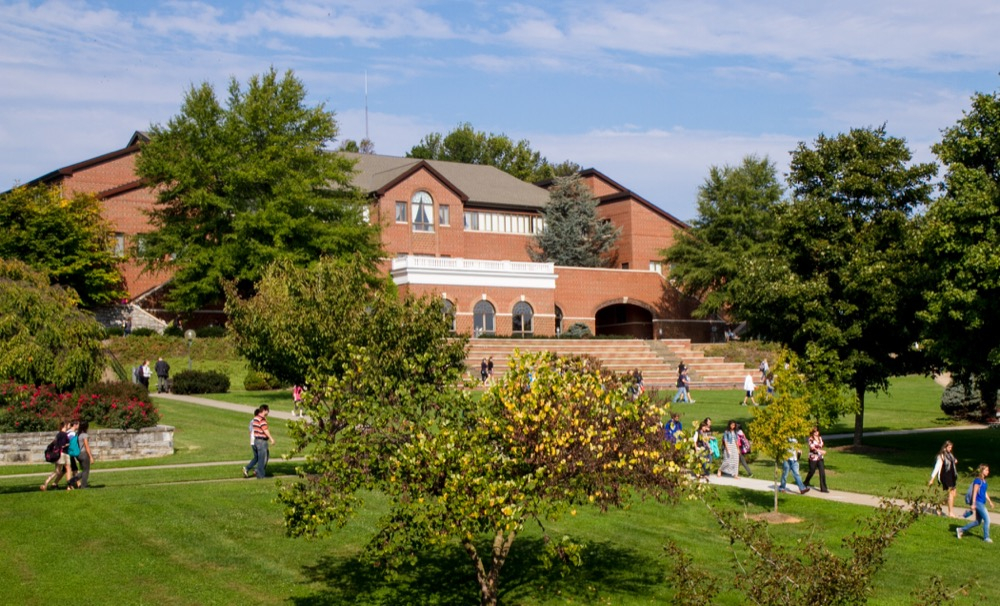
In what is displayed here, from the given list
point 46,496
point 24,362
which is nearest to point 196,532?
point 46,496

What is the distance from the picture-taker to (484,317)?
65.1 metres

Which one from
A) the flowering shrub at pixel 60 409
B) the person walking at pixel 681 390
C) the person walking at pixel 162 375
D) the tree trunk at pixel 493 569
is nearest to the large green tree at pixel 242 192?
the person walking at pixel 162 375

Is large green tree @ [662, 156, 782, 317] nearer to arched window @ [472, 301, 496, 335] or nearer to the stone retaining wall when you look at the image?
arched window @ [472, 301, 496, 335]

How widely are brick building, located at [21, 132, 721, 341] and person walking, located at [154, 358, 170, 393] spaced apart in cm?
1577

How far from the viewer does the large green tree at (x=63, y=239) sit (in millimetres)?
53438

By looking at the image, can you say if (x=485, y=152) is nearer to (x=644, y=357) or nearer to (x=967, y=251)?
(x=644, y=357)

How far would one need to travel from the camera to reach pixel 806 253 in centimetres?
3359

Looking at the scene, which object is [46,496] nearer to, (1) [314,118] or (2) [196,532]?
(2) [196,532]

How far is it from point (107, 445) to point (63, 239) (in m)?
31.8

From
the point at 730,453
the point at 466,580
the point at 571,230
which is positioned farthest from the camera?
the point at 571,230

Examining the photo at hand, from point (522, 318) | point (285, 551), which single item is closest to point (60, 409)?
point (285, 551)

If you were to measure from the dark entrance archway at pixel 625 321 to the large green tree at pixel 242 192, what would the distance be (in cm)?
2610

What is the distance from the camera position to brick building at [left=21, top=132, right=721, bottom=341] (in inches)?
2470

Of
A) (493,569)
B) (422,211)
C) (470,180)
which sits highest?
(470,180)
